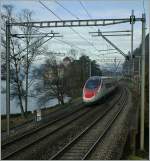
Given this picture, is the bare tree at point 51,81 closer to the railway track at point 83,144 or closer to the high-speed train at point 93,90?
the high-speed train at point 93,90

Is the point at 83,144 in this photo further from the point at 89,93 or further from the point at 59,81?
the point at 59,81

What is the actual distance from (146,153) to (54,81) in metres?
38.1

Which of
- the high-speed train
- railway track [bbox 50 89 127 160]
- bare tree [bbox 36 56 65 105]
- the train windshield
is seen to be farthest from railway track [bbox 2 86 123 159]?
bare tree [bbox 36 56 65 105]

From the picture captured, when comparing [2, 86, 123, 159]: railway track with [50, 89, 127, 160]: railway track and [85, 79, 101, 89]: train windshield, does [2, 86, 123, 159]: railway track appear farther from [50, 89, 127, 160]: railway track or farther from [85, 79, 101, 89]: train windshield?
[85, 79, 101, 89]: train windshield

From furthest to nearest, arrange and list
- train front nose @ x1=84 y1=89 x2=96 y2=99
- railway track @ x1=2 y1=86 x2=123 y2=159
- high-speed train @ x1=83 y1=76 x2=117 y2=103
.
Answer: high-speed train @ x1=83 y1=76 x2=117 y2=103 → train front nose @ x1=84 y1=89 x2=96 y2=99 → railway track @ x1=2 y1=86 x2=123 y2=159

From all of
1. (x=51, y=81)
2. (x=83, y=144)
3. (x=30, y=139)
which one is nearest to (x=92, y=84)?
(x=51, y=81)

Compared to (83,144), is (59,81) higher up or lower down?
higher up

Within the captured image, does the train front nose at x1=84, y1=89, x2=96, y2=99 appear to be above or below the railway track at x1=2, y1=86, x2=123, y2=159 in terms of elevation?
above

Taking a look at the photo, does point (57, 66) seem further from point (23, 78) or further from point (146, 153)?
point (146, 153)

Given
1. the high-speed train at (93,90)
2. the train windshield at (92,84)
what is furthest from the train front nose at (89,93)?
the train windshield at (92,84)

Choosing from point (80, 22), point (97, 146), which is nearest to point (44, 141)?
point (97, 146)

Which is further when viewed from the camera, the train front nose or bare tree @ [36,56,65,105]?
bare tree @ [36,56,65,105]

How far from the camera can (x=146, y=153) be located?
16.9 meters

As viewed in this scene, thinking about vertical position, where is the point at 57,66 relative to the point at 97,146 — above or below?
above
